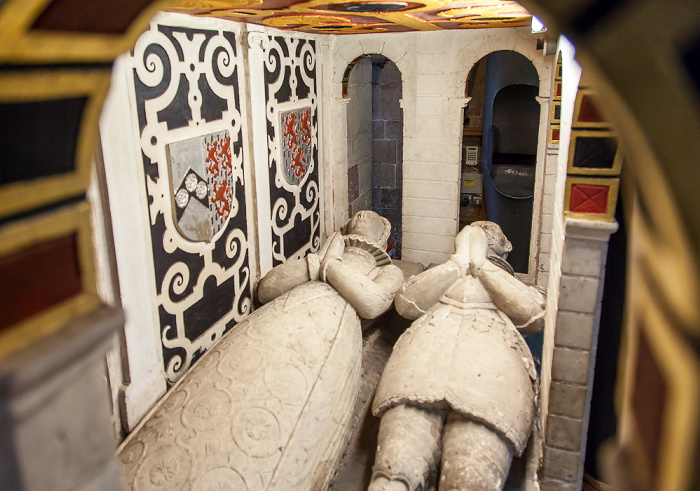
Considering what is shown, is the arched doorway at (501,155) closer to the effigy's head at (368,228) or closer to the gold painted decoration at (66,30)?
the effigy's head at (368,228)

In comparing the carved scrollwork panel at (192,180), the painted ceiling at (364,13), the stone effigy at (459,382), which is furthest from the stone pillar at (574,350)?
the carved scrollwork panel at (192,180)

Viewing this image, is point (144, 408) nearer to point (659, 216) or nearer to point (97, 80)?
point (97, 80)

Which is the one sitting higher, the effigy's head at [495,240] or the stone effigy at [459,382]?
the effigy's head at [495,240]

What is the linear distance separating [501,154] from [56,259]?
24.3ft

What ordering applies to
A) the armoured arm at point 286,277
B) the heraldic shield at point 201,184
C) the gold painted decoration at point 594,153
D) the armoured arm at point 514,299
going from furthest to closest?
the armoured arm at point 286,277 < the armoured arm at point 514,299 < the heraldic shield at point 201,184 < the gold painted decoration at point 594,153

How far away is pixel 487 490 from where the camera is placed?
2.45 metres

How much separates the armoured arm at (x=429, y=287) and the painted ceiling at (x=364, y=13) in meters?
1.69

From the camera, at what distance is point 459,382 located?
2900 mm

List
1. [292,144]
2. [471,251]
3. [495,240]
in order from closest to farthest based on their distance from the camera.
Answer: [471,251] → [495,240] → [292,144]

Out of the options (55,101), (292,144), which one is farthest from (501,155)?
(55,101)

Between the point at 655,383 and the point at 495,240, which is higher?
the point at 655,383

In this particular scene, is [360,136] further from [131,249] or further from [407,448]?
[407,448]

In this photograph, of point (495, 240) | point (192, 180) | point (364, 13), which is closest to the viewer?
point (192, 180)

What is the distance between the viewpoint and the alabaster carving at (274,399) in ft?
8.20
